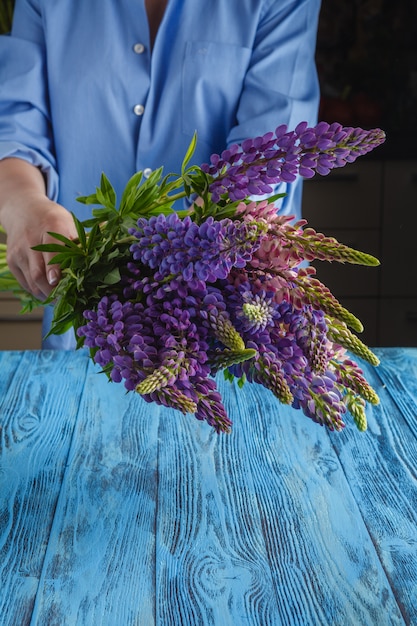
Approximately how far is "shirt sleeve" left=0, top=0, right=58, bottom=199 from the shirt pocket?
0.26 metres

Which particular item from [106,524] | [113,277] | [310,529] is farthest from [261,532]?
[113,277]

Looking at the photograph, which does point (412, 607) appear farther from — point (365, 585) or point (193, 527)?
point (193, 527)

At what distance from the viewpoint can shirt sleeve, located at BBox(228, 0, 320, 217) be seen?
Result: 1385mm

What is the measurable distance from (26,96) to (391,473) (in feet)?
3.13

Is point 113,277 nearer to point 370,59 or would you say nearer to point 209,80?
point 209,80

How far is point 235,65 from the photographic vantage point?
143 cm

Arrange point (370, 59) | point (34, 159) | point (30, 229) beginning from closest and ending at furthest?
1. point (30, 229)
2. point (34, 159)
3. point (370, 59)

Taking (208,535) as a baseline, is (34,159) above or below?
above

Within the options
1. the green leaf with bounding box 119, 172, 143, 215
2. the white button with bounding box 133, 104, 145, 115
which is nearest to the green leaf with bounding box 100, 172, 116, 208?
the green leaf with bounding box 119, 172, 143, 215

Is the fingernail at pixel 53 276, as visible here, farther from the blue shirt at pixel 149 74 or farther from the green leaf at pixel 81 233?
the blue shirt at pixel 149 74

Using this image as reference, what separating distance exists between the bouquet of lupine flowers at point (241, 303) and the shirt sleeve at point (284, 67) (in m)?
0.67

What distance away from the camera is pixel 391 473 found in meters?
0.88

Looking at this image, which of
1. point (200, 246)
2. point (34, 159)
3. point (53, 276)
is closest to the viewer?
point (200, 246)

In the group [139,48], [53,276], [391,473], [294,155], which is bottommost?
[391,473]
